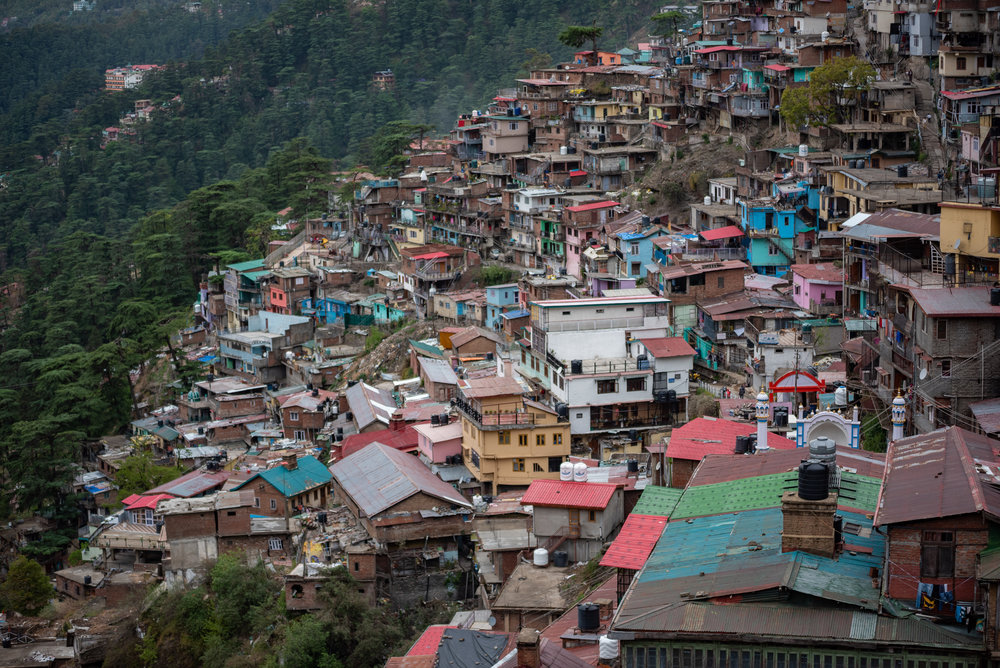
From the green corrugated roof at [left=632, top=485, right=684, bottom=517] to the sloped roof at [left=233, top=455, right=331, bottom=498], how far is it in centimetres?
1401

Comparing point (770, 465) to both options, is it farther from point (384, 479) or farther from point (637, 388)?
point (637, 388)

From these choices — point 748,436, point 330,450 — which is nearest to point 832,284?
point 748,436

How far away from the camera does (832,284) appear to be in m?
35.1

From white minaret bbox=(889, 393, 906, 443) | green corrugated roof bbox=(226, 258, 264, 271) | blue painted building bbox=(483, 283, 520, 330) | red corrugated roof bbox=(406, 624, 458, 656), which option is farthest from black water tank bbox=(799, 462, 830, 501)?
green corrugated roof bbox=(226, 258, 264, 271)

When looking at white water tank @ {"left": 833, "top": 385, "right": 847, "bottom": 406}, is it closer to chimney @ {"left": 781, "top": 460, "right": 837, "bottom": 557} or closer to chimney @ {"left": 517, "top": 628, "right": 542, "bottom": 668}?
chimney @ {"left": 781, "top": 460, "right": 837, "bottom": 557}

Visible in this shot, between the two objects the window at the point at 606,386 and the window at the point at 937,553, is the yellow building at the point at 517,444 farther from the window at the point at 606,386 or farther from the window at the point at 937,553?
the window at the point at 937,553

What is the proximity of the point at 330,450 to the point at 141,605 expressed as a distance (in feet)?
27.6

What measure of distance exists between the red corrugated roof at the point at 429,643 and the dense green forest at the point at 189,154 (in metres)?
33.5

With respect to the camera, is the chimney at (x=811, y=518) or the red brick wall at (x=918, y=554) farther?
the chimney at (x=811, y=518)

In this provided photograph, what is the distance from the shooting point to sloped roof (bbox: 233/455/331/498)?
3431 cm

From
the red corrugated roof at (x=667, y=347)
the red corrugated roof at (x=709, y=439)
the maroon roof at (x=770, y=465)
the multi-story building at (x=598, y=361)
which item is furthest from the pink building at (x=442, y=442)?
the maroon roof at (x=770, y=465)

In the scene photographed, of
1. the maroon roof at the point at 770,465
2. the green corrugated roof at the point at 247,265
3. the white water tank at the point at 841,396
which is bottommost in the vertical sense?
the green corrugated roof at the point at 247,265

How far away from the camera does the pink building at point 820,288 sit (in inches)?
1382

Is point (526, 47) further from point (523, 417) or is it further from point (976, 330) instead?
point (976, 330)
